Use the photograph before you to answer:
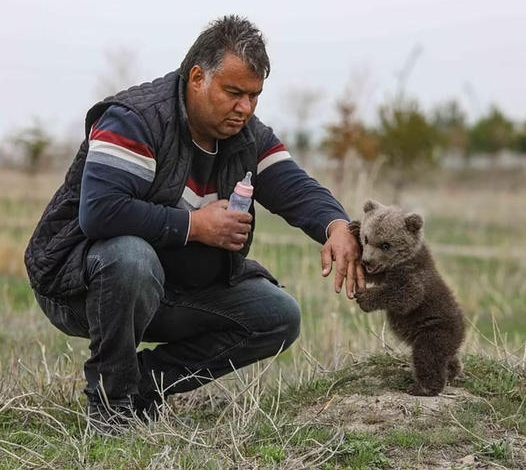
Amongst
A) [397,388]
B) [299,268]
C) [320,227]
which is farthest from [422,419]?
[299,268]

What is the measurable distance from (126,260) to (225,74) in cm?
107

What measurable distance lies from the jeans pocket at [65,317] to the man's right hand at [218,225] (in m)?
0.82

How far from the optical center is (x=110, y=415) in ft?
16.7

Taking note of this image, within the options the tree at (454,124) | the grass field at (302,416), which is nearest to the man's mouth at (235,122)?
the grass field at (302,416)

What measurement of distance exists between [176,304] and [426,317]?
1387 millimetres

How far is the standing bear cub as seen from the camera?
5.12m

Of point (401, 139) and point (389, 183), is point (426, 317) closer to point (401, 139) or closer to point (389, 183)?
point (401, 139)

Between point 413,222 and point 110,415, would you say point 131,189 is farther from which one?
point 413,222

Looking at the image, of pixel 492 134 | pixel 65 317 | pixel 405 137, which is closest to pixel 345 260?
pixel 65 317

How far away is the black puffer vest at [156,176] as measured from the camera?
5.10 m

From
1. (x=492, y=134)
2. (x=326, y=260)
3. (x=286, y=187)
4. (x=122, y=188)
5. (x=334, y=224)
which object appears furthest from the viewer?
(x=492, y=134)

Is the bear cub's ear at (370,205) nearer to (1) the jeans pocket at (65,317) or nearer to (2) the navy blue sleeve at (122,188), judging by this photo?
(2) the navy blue sleeve at (122,188)

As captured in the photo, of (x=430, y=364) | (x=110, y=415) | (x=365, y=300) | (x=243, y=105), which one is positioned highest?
(x=243, y=105)

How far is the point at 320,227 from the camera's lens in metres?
5.51
